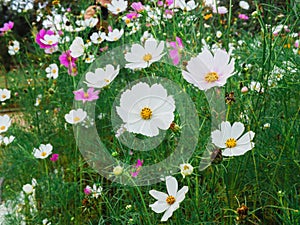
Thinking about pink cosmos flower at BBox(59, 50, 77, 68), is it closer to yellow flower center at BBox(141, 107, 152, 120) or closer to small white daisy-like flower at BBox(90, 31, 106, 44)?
small white daisy-like flower at BBox(90, 31, 106, 44)

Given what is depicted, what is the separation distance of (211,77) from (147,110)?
0.11 meters

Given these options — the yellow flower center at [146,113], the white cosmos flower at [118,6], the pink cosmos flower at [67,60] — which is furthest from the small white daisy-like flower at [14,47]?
the yellow flower center at [146,113]

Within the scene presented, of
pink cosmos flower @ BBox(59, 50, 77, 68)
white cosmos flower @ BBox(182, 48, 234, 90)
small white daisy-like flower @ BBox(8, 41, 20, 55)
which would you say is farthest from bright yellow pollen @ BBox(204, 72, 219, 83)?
small white daisy-like flower @ BBox(8, 41, 20, 55)

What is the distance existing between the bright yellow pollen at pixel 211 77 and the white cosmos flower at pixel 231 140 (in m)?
0.08

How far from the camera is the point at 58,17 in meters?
1.68

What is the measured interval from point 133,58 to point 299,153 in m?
0.47

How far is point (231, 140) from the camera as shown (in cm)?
67

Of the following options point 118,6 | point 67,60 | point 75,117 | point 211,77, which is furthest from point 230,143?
point 67,60

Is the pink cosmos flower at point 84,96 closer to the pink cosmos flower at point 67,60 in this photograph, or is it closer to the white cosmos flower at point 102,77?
the pink cosmos flower at point 67,60

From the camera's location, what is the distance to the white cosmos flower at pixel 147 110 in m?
0.63

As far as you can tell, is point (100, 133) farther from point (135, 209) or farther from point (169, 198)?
point (169, 198)

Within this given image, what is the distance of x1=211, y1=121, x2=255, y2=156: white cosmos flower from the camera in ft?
2.09

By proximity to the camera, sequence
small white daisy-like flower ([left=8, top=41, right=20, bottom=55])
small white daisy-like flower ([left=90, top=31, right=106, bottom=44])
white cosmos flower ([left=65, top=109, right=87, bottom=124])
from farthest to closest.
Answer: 1. small white daisy-like flower ([left=8, top=41, right=20, bottom=55])
2. small white daisy-like flower ([left=90, top=31, right=106, bottom=44])
3. white cosmos flower ([left=65, top=109, right=87, bottom=124])

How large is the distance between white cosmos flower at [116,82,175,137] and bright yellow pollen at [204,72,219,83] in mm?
64
